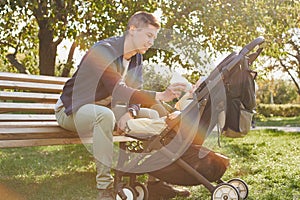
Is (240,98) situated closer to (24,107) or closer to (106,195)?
(106,195)

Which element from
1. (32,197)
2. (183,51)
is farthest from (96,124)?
(183,51)

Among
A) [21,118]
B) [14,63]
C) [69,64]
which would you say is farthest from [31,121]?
[14,63]

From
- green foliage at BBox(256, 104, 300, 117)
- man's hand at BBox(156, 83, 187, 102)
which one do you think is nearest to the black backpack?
man's hand at BBox(156, 83, 187, 102)

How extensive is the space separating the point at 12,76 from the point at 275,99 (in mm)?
37480

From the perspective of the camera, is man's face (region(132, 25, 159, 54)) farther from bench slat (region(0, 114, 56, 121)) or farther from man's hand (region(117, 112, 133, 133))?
bench slat (region(0, 114, 56, 121))

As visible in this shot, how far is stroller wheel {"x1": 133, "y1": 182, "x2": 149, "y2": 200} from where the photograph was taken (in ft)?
11.2

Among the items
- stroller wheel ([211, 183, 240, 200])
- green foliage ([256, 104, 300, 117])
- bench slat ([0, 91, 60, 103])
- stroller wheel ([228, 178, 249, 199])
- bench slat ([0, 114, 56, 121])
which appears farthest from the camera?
green foliage ([256, 104, 300, 117])

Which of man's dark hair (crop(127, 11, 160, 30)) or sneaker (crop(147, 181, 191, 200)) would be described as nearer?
man's dark hair (crop(127, 11, 160, 30))

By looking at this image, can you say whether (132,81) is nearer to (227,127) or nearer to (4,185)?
(227,127)

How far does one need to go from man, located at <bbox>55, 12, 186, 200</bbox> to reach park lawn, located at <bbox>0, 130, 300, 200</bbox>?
813mm

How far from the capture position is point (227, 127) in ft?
10.1

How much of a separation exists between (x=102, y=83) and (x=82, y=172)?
6.54 ft

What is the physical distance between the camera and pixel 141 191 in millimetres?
3436

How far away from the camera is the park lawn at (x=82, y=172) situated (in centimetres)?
383
